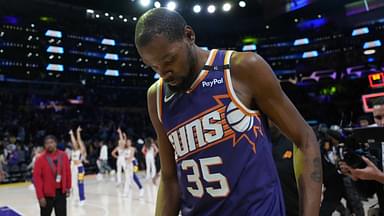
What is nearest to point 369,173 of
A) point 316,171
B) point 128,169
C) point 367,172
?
point 367,172

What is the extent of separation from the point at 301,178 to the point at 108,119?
27.2 metres

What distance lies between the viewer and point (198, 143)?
1.24 metres

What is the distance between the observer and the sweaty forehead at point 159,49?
121 cm

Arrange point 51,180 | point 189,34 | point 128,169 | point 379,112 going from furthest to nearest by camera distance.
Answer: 1. point 128,169
2. point 51,180
3. point 379,112
4. point 189,34

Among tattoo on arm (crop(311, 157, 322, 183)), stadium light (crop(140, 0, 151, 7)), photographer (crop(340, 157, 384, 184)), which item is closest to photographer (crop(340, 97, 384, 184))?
photographer (crop(340, 157, 384, 184))

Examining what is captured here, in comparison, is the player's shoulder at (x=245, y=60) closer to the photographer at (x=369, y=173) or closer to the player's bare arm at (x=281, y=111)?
the player's bare arm at (x=281, y=111)

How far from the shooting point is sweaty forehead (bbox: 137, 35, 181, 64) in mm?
1209

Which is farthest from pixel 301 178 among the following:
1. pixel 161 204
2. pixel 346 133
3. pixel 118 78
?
pixel 118 78

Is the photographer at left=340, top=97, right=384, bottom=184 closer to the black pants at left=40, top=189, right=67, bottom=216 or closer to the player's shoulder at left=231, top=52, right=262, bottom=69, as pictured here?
the player's shoulder at left=231, top=52, right=262, bottom=69

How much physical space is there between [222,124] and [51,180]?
524cm

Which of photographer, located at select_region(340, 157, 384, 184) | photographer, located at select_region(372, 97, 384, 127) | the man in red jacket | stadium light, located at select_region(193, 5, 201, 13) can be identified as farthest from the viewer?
stadium light, located at select_region(193, 5, 201, 13)

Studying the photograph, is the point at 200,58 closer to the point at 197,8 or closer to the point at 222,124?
the point at 222,124

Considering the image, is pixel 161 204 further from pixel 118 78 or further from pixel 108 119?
pixel 118 78

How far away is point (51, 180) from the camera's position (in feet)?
19.4
